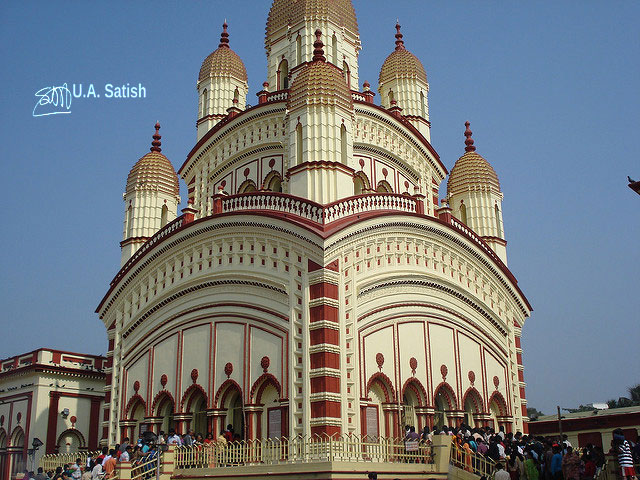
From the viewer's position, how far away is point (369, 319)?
A: 65.5 ft

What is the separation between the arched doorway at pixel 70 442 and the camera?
2686 cm

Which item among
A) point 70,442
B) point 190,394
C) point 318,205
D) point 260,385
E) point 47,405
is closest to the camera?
point 318,205

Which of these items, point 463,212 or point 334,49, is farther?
point 463,212

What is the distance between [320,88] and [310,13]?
564cm

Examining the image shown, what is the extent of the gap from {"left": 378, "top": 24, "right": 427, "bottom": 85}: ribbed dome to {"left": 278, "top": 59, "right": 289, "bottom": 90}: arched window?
5.20 metres

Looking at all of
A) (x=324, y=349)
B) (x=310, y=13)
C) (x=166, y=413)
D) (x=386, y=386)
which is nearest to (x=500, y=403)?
(x=386, y=386)

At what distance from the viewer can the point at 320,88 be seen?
21.6 metres

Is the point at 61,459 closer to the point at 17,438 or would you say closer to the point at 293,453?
the point at 17,438

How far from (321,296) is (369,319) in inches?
80.8

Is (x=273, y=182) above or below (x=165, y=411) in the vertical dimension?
above

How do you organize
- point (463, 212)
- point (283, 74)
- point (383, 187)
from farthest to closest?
point (463, 212) < point (283, 74) < point (383, 187)

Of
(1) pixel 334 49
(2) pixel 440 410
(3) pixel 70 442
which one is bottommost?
(3) pixel 70 442

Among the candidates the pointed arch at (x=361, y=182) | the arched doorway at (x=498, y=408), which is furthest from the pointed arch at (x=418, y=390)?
the pointed arch at (x=361, y=182)

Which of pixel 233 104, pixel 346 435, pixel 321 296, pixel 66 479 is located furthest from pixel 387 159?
pixel 66 479
